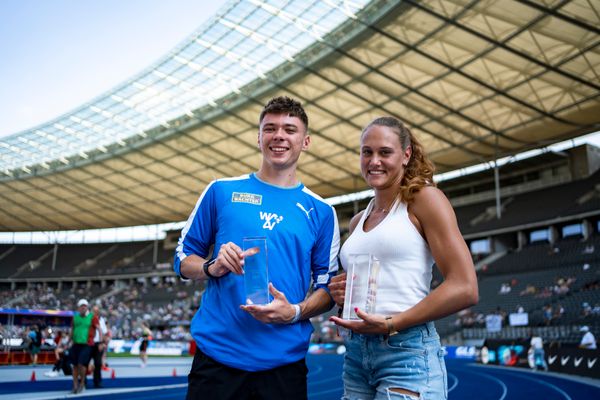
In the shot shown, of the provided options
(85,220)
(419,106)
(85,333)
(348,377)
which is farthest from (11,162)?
(348,377)

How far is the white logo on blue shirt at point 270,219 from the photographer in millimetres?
3158

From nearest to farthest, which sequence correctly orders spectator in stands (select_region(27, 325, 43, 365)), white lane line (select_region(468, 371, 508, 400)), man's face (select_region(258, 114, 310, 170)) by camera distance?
1. man's face (select_region(258, 114, 310, 170))
2. white lane line (select_region(468, 371, 508, 400))
3. spectator in stands (select_region(27, 325, 43, 365))

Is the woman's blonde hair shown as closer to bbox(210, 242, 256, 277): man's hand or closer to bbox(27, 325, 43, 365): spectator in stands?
bbox(210, 242, 256, 277): man's hand

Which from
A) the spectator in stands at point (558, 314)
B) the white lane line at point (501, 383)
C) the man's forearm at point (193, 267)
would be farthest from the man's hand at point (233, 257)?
the spectator in stands at point (558, 314)

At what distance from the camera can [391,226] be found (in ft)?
9.28

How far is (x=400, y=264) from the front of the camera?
9.11 ft

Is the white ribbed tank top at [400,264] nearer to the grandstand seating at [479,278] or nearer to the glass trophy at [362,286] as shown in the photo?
the glass trophy at [362,286]

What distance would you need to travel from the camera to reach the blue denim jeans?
2672 mm

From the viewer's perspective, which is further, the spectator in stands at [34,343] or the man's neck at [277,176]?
the spectator in stands at [34,343]

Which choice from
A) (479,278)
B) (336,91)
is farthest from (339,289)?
(479,278)

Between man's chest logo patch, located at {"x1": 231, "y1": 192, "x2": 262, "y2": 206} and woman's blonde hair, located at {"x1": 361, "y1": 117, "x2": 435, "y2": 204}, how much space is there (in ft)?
2.28

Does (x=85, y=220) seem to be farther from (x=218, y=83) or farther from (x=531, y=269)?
(x=531, y=269)

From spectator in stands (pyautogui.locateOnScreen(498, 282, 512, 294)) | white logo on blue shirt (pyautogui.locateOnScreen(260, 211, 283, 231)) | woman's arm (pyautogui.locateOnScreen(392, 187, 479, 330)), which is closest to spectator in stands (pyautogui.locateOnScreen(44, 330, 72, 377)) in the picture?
white logo on blue shirt (pyautogui.locateOnScreen(260, 211, 283, 231))

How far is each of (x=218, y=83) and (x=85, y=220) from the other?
126 ft
